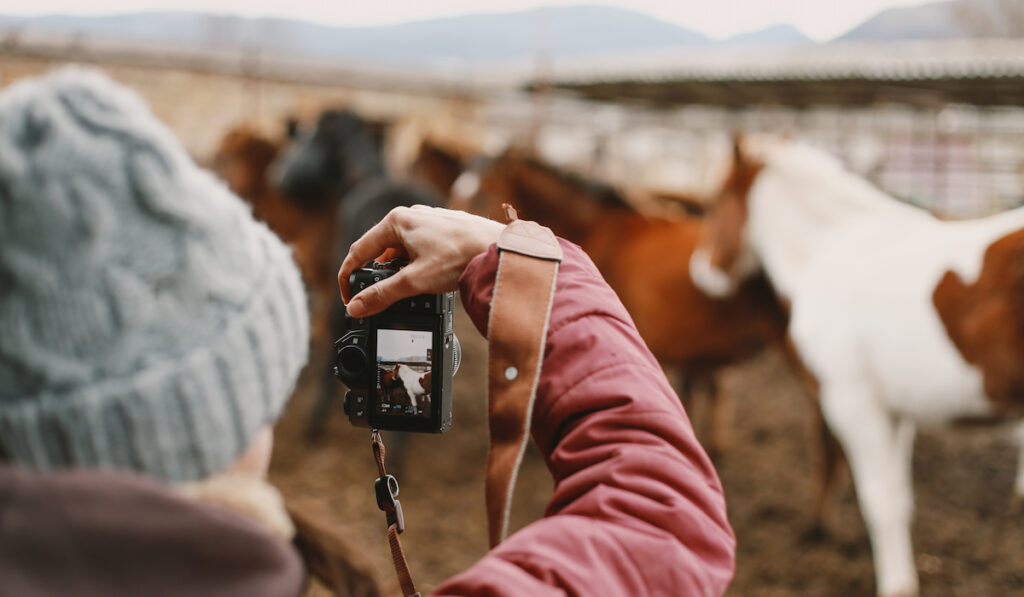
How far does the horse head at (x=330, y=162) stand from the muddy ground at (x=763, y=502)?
45.6 inches

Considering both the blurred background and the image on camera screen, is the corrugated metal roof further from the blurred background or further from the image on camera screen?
the image on camera screen

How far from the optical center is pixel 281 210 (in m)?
4.67

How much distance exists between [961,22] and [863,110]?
320 cm

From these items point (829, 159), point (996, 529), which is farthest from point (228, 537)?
point (996, 529)

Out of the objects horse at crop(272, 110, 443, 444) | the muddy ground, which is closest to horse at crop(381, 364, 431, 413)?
the muddy ground

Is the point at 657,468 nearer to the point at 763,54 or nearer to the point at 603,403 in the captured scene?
the point at 603,403

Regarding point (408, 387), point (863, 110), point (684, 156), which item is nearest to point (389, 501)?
point (408, 387)

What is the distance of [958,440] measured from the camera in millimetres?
3834

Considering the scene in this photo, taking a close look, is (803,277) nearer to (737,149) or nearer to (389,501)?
(737,149)

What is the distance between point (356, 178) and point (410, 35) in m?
49.6

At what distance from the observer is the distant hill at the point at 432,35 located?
364 inches

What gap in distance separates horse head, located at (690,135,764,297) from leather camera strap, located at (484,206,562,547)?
2.56 meters

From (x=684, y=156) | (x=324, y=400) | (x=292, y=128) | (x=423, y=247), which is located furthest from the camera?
(x=684, y=156)

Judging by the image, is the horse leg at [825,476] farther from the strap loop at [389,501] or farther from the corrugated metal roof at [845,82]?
the corrugated metal roof at [845,82]
